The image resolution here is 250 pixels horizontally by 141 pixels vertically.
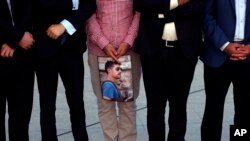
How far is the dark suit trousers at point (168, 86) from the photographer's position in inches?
155

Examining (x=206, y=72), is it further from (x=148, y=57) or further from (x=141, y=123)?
(x=141, y=123)

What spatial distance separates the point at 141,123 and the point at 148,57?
57.1 inches

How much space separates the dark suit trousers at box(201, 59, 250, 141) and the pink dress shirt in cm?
68

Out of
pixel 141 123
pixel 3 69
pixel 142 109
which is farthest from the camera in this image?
pixel 142 109

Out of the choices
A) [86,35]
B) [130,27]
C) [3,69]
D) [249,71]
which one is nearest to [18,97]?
[3,69]

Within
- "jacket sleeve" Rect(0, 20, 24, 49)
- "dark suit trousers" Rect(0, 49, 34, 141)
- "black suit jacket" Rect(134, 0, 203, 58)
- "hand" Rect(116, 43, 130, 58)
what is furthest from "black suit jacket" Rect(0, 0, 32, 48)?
"black suit jacket" Rect(134, 0, 203, 58)

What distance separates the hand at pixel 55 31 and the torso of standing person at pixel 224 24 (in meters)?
1.11

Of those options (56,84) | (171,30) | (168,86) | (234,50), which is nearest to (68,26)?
(56,84)

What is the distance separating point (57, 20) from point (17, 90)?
631 mm

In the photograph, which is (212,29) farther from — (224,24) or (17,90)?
(17,90)

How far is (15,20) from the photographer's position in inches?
150

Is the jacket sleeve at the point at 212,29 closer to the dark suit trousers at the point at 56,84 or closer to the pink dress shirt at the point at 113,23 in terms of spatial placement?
the pink dress shirt at the point at 113,23

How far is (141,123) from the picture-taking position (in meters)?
5.26

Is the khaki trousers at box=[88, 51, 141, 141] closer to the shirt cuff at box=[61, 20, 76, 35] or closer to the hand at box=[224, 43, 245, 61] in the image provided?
the shirt cuff at box=[61, 20, 76, 35]
